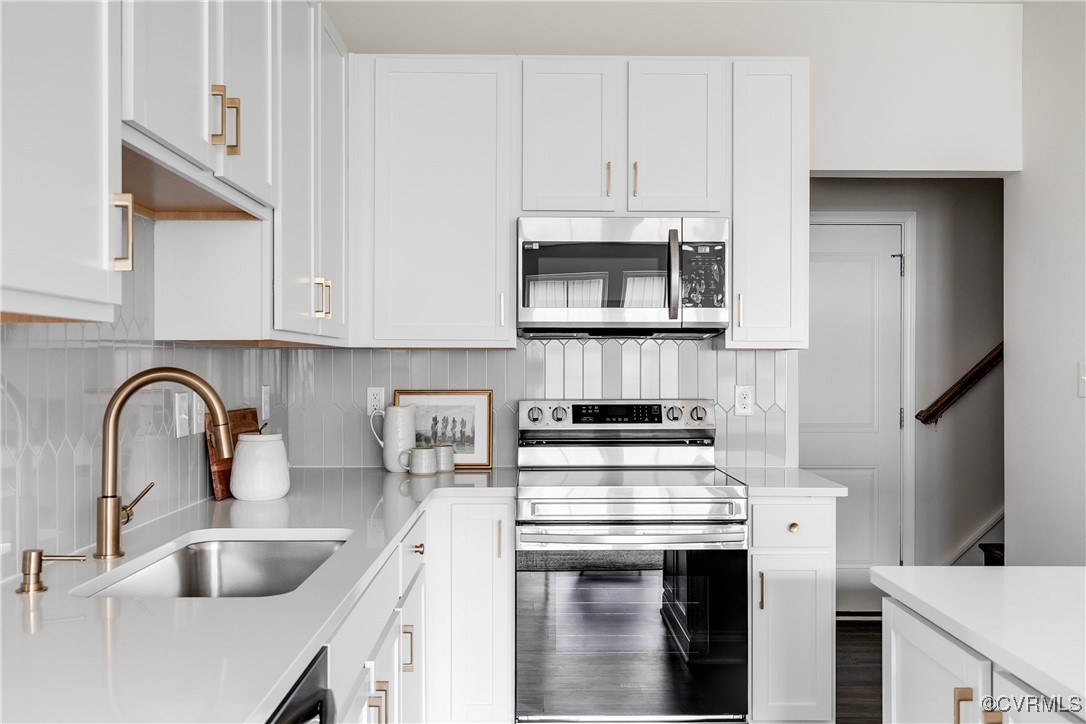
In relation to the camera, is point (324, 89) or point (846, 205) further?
point (846, 205)

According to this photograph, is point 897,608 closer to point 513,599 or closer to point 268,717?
point 268,717

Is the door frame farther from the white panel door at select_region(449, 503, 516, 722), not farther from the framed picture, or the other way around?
the white panel door at select_region(449, 503, 516, 722)

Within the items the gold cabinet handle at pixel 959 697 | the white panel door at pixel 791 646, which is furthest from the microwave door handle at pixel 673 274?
the gold cabinet handle at pixel 959 697

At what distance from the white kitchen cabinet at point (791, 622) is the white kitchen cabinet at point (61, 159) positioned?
2.01 metres

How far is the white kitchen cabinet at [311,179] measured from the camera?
192 cm

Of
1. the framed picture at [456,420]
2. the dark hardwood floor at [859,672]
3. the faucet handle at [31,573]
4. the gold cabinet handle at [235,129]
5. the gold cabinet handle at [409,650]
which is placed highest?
the gold cabinet handle at [235,129]

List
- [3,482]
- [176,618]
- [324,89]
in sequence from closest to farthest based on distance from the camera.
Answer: [176,618] → [3,482] → [324,89]

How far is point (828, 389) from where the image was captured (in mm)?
3898

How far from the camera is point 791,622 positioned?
2.45m

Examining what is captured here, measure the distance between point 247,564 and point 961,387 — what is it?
347 centimetres

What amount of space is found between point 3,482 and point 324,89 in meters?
1.47

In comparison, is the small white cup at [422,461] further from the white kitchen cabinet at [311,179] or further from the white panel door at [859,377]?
the white panel door at [859,377]

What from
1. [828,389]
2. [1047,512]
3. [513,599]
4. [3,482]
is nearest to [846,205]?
[828,389]

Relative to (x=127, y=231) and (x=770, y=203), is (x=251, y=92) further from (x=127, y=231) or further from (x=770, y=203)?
(x=770, y=203)
